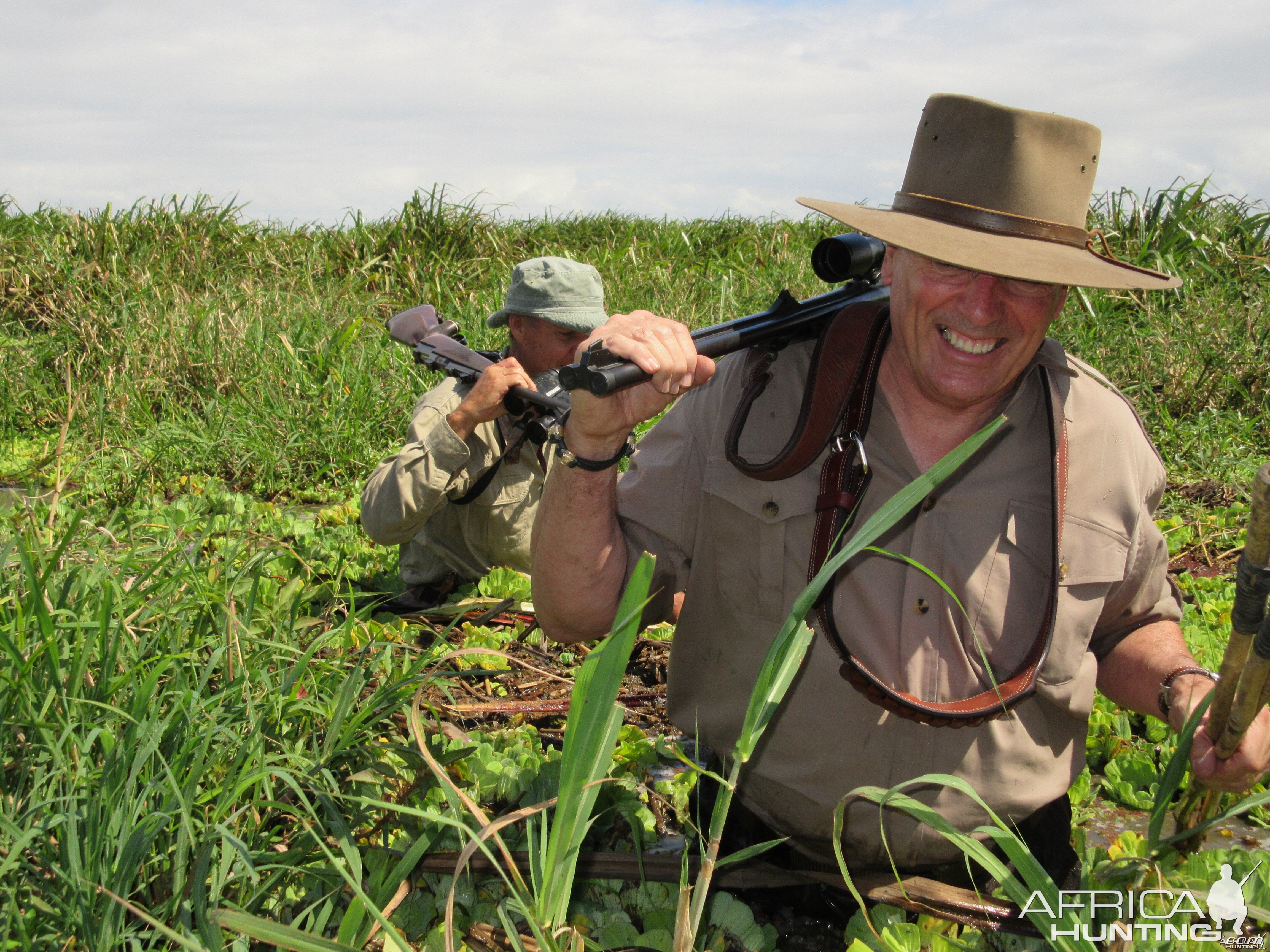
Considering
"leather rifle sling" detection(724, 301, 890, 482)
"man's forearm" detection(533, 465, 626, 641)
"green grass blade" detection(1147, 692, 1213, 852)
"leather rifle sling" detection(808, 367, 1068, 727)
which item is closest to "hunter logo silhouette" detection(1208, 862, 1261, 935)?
"green grass blade" detection(1147, 692, 1213, 852)

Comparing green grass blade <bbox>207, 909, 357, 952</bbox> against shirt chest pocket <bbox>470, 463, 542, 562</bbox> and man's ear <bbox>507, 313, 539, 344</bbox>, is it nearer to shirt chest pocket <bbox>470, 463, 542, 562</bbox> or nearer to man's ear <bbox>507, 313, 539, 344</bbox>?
shirt chest pocket <bbox>470, 463, 542, 562</bbox>

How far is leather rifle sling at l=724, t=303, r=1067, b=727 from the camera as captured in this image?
177 centimetres

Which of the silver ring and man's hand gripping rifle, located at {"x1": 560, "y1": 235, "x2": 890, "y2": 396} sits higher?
man's hand gripping rifle, located at {"x1": 560, "y1": 235, "x2": 890, "y2": 396}

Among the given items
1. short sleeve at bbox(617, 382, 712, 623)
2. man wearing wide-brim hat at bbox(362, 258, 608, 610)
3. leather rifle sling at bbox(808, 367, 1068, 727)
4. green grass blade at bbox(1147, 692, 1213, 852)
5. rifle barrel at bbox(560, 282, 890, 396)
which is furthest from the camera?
man wearing wide-brim hat at bbox(362, 258, 608, 610)

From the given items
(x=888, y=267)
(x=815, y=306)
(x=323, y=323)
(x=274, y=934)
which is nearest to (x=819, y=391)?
(x=815, y=306)

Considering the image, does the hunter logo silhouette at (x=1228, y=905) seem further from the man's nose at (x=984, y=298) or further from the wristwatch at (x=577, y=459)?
the wristwatch at (x=577, y=459)

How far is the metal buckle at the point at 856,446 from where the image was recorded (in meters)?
1.87

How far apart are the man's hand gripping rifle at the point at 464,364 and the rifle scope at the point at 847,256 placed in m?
1.21

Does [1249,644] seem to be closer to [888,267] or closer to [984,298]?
[984,298]

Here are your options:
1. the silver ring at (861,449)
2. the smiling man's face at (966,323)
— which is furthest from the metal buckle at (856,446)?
the smiling man's face at (966,323)

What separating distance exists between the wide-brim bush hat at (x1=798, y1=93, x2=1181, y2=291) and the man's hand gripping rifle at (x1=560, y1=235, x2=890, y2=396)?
0.19 m

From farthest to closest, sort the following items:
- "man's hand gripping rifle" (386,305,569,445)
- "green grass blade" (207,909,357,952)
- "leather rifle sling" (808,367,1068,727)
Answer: "man's hand gripping rifle" (386,305,569,445) → "leather rifle sling" (808,367,1068,727) → "green grass blade" (207,909,357,952)

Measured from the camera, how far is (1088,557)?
1911 mm

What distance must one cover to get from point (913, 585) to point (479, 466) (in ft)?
7.34
